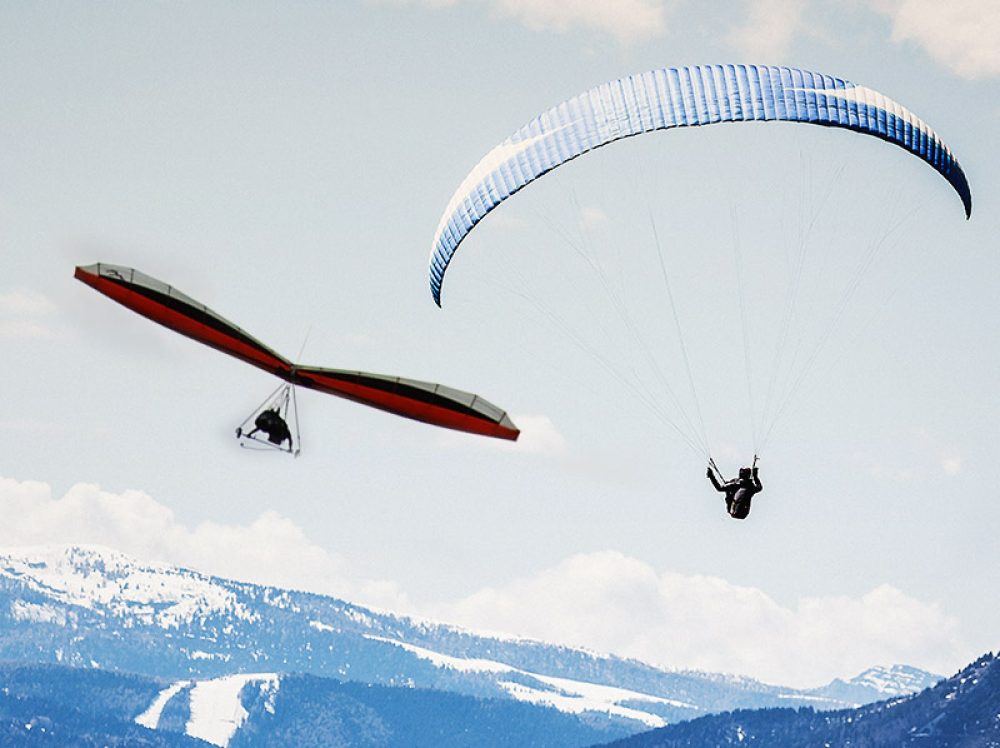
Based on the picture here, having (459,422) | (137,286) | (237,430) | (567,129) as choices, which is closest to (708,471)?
(459,422)

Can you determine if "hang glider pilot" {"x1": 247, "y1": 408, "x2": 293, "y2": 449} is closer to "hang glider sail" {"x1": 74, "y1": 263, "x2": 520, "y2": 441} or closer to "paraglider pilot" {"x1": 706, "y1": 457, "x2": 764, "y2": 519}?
"hang glider sail" {"x1": 74, "y1": 263, "x2": 520, "y2": 441}

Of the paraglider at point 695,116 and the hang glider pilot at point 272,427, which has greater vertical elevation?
the paraglider at point 695,116

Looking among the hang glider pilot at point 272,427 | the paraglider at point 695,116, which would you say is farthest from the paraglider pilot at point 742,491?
the hang glider pilot at point 272,427

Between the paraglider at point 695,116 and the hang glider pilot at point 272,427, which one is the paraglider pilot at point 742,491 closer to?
the paraglider at point 695,116

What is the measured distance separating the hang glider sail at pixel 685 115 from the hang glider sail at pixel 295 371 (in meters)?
5.79

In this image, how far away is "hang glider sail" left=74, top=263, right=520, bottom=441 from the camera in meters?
49.9

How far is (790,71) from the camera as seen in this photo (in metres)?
47.6

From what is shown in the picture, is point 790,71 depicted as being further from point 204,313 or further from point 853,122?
point 204,313

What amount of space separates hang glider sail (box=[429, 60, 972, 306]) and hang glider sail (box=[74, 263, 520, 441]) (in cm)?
579

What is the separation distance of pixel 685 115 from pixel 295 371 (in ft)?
54.4

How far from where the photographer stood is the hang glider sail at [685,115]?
151 ft

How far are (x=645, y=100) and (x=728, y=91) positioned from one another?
8.61ft

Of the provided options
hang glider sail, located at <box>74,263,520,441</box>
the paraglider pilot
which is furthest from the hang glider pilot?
the paraglider pilot

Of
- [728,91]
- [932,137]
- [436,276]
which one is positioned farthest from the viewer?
[436,276]
